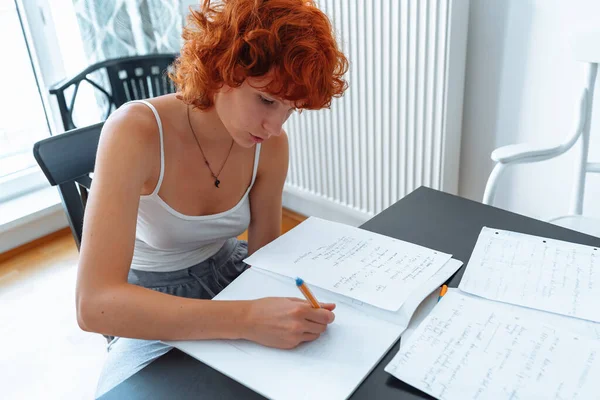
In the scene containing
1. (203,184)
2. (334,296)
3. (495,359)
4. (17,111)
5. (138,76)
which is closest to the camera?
(495,359)

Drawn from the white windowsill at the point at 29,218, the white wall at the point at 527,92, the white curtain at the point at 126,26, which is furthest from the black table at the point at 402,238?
the white windowsill at the point at 29,218

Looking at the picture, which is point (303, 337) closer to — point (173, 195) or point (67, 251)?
point (173, 195)

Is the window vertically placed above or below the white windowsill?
above

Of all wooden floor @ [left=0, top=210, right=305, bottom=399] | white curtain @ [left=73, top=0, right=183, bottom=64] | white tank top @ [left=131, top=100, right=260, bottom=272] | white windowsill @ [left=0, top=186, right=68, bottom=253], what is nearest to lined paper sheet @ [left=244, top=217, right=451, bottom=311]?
white tank top @ [left=131, top=100, right=260, bottom=272]

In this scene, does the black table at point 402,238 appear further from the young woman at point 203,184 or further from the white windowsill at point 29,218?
the white windowsill at point 29,218

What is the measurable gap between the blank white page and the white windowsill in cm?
201

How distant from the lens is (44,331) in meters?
1.84

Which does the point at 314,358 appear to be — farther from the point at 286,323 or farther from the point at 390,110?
the point at 390,110

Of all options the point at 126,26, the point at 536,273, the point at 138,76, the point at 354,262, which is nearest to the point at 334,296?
the point at 354,262

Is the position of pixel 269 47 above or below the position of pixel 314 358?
above

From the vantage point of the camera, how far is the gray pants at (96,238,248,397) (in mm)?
859

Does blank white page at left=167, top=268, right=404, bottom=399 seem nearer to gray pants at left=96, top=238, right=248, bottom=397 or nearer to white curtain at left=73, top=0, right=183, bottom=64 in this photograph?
gray pants at left=96, top=238, right=248, bottom=397

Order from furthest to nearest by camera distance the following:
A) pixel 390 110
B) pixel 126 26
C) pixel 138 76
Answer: pixel 126 26 → pixel 138 76 → pixel 390 110

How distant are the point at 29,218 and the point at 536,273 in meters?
2.29
